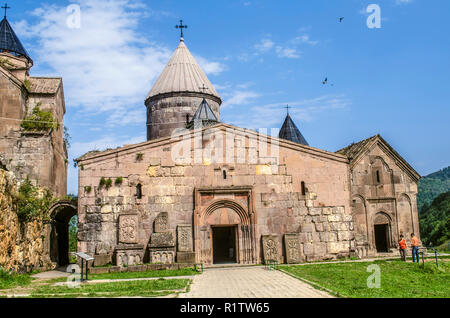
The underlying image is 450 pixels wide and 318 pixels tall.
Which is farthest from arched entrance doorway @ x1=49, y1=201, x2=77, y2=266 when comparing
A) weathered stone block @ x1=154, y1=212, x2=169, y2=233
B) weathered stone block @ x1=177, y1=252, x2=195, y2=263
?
weathered stone block @ x1=177, y1=252, x2=195, y2=263

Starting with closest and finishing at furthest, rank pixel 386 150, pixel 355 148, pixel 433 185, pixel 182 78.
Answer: pixel 386 150 < pixel 355 148 < pixel 182 78 < pixel 433 185

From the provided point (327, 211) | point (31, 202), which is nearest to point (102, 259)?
point (31, 202)

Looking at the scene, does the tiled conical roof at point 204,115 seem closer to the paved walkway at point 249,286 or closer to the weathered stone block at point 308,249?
the weathered stone block at point 308,249

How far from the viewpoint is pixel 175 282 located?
9.97 metres

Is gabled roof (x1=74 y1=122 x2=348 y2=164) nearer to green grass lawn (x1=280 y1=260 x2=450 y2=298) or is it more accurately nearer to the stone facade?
the stone facade

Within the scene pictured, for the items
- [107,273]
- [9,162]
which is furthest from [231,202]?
[9,162]

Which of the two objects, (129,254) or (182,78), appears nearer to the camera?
(129,254)

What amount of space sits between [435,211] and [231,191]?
26.1 m

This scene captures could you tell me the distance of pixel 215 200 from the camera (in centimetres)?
1495

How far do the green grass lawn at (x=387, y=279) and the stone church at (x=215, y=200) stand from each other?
94.1 inches

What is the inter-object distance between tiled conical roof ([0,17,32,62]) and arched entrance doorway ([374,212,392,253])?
16.6 metres

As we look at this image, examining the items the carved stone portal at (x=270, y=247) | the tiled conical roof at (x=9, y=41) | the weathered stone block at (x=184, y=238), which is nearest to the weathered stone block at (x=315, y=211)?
the carved stone portal at (x=270, y=247)

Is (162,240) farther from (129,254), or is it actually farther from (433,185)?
(433,185)
